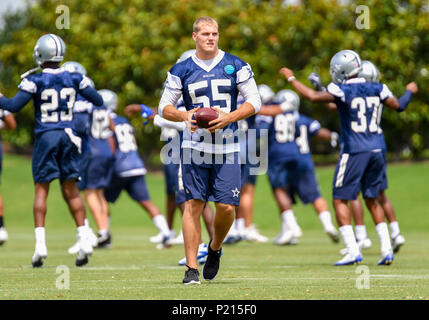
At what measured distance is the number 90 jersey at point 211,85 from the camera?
8.05 m

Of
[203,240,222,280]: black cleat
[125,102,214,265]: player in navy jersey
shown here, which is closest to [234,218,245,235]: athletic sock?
[125,102,214,265]: player in navy jersey

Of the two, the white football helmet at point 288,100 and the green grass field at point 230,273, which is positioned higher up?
the white football helmet at point 288,100

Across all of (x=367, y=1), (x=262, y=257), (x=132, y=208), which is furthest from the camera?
(x=367, y=1)

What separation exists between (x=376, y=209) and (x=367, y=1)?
23614 mm

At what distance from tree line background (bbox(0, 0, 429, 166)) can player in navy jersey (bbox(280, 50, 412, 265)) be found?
20250 millimetres

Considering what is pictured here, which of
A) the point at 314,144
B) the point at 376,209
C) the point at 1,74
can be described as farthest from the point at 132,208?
the point at 1,74

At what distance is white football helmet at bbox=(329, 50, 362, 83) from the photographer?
34.8 feet

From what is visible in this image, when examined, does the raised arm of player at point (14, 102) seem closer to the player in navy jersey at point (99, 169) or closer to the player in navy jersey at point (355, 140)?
the player in navy jersey at point (355, 140)


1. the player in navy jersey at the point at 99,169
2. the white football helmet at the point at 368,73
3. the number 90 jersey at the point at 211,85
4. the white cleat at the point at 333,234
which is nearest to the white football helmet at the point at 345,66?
the white football helmet at the point at 368,73

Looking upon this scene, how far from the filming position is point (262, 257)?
12047mm

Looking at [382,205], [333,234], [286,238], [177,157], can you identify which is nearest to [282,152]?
[286,238]

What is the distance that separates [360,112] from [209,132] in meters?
3.03

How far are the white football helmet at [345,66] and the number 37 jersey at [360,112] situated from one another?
83mm

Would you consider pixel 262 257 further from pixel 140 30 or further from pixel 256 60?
pixel 140 30
